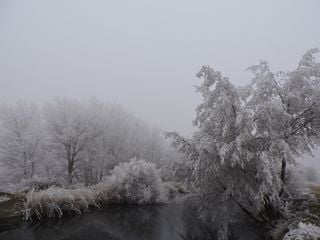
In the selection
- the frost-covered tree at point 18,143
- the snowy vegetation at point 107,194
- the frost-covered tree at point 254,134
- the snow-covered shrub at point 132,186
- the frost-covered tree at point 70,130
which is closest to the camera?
the frost-covered tree at point 254,134

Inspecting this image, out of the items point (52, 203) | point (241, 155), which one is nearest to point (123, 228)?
point (52, 203)

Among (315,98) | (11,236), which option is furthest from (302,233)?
(11,236)

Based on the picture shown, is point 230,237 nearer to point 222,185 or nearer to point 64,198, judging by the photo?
point 222,185

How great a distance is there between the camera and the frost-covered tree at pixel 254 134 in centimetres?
728

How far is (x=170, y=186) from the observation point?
803 inches

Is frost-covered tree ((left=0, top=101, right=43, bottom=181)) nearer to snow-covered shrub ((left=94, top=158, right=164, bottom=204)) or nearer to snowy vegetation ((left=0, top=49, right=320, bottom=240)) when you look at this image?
snowy vegetation ((left=0, top=49, right=320, bottom=240))

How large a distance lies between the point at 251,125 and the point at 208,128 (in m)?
1.48

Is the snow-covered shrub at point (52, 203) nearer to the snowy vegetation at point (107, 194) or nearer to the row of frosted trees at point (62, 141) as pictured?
the snowy vegetation at point (107, 194)

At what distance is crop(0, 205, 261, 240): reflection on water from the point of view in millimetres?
8633

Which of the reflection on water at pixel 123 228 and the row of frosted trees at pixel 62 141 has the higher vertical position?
the row of frosted trees at pixel 62 141

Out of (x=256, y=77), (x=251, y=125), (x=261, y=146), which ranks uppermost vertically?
(x=256, y=77)

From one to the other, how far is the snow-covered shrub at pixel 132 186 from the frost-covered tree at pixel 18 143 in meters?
8.50

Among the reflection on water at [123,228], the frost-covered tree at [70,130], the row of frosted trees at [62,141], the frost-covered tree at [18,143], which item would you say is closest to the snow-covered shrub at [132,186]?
the reflection on water at [123,228]

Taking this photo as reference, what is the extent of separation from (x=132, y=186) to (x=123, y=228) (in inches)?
224
